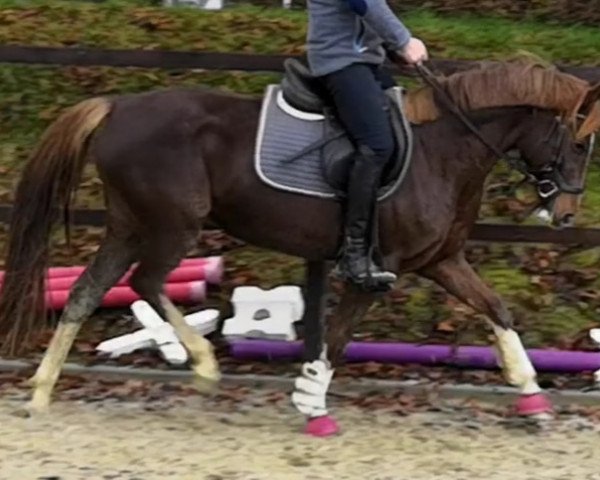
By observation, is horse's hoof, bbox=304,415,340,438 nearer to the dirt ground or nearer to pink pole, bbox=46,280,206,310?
the dirt ground

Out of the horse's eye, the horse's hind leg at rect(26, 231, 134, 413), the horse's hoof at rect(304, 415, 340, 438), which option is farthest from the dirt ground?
the horse's eye

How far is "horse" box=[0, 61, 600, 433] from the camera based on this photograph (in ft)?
21.1

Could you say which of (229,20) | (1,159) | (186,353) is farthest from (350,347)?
(229,20)

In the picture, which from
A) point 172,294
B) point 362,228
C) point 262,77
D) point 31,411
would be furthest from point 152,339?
point 262,77

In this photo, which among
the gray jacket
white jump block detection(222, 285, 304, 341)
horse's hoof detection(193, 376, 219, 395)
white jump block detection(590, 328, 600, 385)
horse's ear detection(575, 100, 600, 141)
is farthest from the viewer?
white jump block detection(222, 285, 304, 341)

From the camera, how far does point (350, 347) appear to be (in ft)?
24.4

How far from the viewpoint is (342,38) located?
6.32 meters

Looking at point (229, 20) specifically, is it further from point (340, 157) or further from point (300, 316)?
point (340, 157)

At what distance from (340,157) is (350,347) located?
1454mm

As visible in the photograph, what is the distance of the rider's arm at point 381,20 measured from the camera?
611 centimetres

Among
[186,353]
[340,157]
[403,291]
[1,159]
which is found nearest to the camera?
[340,157]

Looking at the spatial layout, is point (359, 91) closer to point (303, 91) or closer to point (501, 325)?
point (303, 91)

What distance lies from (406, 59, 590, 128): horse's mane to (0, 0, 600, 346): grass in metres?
1.77

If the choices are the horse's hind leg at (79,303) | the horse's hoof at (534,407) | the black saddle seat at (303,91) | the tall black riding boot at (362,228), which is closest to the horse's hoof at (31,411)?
the horse's hind leg at (79,303)
